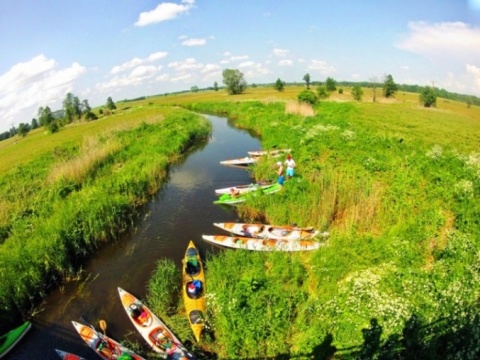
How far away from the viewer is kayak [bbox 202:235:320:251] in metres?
12.1

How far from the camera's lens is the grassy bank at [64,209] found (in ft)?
36.5

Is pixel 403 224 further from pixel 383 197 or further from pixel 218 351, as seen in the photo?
pixel 218 351

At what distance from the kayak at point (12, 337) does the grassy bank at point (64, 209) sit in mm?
777

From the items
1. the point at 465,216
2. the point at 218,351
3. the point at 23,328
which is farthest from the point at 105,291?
the point at 465,216

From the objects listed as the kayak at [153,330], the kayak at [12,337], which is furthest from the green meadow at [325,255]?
the kayak at [12,337]

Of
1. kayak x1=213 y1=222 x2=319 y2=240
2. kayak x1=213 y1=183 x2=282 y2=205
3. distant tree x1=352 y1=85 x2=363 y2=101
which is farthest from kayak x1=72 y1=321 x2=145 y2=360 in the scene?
distant tree x1=352 y1=85 x2=363 y2=101

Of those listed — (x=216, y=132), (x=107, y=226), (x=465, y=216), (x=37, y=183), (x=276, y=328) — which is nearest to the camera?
(x=276, y=328)

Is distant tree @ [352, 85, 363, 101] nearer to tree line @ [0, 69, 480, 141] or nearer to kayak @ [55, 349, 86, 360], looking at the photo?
tree line @ [0, 69, 480, 141]

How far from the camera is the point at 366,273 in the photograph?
8398 mm

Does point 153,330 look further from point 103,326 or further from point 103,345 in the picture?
point 103,326

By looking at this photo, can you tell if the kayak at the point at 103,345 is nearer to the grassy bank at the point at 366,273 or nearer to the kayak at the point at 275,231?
the grassy bank at the point at 366,273

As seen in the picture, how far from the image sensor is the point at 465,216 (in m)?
10.9

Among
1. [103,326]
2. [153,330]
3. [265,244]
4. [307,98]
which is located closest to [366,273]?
[265,244]

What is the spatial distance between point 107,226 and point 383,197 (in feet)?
44.7
